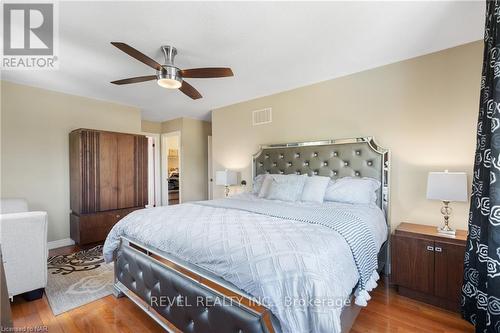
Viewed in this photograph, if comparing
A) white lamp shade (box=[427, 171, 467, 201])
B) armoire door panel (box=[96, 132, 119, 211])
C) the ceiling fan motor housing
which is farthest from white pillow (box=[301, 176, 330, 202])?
armoire door panel (box=[96, 132, 119, 211])

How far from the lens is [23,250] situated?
6.90 ft

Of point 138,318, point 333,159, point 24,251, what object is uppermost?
point 333,159

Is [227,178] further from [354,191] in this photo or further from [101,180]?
[354,191]

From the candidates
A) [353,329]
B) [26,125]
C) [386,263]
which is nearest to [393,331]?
[353,329]

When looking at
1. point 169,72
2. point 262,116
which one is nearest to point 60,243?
point 169,72

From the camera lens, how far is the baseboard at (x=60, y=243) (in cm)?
367

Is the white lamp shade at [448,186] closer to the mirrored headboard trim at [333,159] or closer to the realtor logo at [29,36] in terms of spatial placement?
the mirrored headboard trim at [333,159]

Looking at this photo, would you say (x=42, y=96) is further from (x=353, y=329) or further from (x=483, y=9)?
(x=483, y=9)

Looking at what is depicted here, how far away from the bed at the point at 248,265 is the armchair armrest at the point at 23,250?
60 centimetres

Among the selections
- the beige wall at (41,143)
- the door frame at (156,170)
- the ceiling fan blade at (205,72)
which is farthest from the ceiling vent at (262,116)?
the door frame at (156,170)

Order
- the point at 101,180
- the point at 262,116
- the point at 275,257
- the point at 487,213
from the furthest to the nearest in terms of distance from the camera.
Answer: the point at 262,116
the point at 101,180
the point at 487,213
the point at 275,257

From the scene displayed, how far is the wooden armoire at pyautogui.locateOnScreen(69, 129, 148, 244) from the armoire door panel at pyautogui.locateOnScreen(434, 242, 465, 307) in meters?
4.33

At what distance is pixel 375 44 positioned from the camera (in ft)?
7.79

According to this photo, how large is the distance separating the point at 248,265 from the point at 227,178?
294 centimetres
